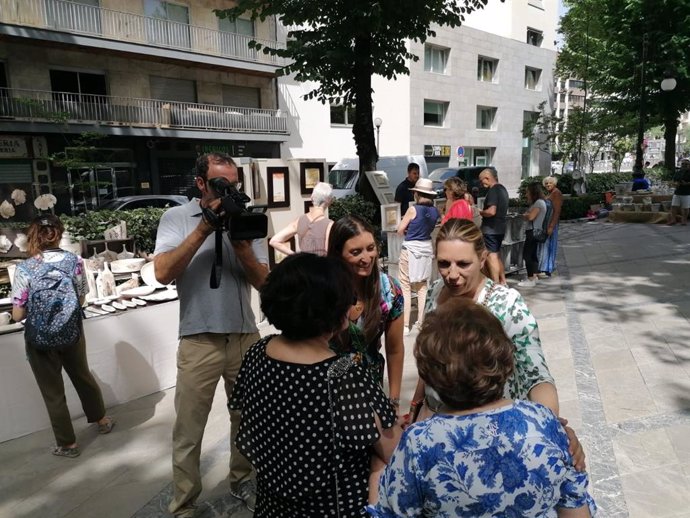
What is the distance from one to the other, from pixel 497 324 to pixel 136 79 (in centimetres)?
2073

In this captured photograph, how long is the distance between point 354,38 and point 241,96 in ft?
44.6

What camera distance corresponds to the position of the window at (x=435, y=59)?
87.1ft

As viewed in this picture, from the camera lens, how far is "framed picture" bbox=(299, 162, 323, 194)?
20.9ft

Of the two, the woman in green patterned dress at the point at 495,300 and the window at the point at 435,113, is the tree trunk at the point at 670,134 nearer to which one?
the window at the point at 435,113

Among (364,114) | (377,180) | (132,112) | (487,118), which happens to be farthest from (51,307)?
(487,118)

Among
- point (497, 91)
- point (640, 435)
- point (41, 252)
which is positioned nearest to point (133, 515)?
point (41, 252)

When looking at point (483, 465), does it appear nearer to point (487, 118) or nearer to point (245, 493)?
point (245, 493)

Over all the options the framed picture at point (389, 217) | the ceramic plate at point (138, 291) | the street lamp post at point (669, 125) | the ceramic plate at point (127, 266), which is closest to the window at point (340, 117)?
the street lamp post at point (669, 125)

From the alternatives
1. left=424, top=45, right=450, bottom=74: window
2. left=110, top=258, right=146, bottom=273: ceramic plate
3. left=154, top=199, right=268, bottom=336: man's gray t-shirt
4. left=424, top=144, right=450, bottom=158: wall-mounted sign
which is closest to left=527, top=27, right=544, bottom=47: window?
left=424, top=45, right=450, bottom=74: window

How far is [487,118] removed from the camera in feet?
104

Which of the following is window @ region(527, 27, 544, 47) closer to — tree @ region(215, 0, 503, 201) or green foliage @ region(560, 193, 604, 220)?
green foliage @ region(560, 193, 604, 220)

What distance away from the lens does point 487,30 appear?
3231cm

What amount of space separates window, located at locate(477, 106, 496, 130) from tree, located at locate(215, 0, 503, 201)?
860 inches

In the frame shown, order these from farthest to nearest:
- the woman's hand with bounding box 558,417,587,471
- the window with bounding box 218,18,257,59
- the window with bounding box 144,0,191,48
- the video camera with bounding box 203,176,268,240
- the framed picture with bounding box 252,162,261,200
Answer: the window with bounding box 218,18,257,59
the window with bounding box 144,0,191,48
the framed picture with bounding box 252,162,261,200
the video camera with bounding box 203,176,268,240
the woman's hand with bounding box 558,417,587,471
